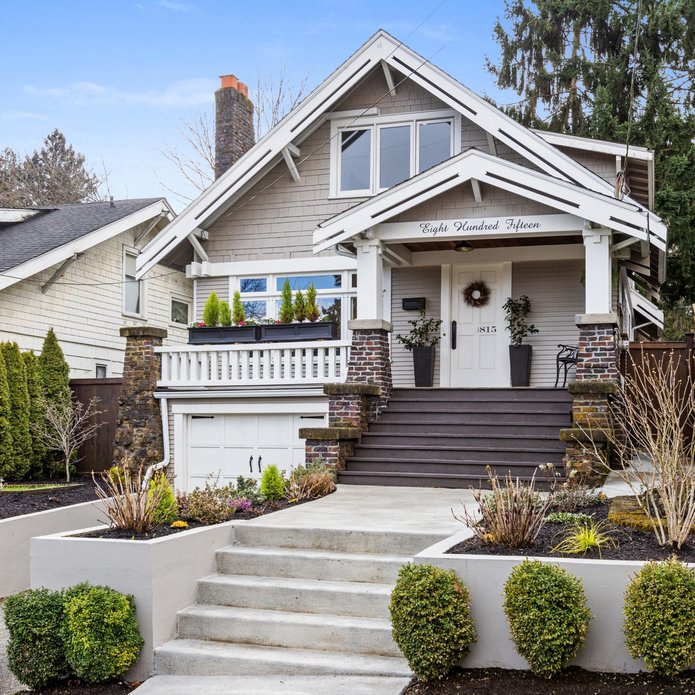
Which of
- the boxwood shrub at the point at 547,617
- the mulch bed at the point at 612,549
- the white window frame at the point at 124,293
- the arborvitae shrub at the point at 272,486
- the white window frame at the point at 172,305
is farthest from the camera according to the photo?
the white window frame at the point at 172,305

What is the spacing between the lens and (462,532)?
6633 mm

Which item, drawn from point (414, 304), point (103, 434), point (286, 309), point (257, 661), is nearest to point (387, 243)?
point (286, 309)

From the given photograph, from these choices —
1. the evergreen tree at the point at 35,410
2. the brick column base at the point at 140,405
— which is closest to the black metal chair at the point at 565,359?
the brick column base at the point at 140,405

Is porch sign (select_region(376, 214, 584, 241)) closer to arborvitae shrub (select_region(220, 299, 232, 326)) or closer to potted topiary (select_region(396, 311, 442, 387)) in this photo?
potted topiary (select_region(396, 311, 442, 387))

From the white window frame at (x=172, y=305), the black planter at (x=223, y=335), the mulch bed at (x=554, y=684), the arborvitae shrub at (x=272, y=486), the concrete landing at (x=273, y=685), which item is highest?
the white window frame at (x=172, y=305)

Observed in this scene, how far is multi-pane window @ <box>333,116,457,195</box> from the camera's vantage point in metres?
14.9

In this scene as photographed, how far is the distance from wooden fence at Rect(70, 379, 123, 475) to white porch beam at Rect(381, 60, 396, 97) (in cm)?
705

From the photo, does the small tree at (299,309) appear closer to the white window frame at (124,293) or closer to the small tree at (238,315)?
the small tree at (238,315)

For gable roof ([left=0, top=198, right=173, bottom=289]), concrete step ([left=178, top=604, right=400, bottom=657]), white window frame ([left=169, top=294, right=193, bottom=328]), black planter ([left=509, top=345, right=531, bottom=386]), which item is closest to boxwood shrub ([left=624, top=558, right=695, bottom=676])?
concrete step ([left=178, top=604, right=400, bottom=657])

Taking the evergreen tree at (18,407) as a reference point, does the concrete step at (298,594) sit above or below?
below

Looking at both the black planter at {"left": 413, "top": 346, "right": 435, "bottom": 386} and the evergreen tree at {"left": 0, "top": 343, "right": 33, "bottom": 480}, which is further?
Answer: the black planter at {"left": 413, "top": 346, "right": 435, "bottom": 386}

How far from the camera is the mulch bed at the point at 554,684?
480 centimetres

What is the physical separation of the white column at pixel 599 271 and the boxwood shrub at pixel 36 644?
7.81 m

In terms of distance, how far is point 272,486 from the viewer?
894 cm
